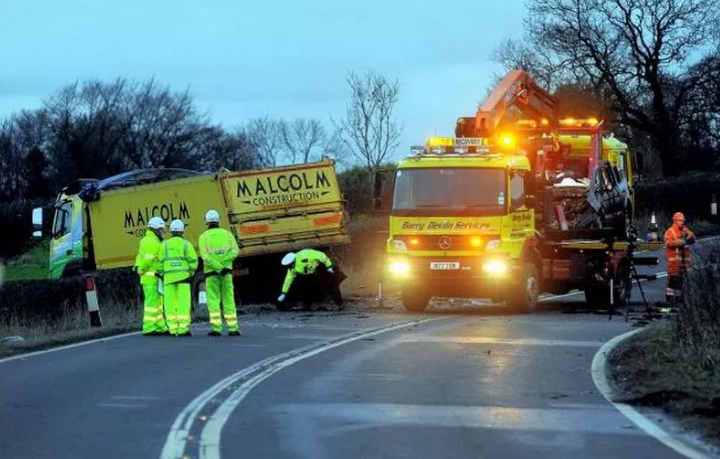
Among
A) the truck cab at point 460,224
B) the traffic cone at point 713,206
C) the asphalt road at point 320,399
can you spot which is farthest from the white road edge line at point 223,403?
the traffic cone at point 713,206

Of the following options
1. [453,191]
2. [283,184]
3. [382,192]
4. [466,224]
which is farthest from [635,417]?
[283,184]

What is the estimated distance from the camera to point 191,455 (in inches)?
328

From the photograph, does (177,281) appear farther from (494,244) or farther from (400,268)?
(494,244)

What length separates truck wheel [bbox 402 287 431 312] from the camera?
22822 millimetres

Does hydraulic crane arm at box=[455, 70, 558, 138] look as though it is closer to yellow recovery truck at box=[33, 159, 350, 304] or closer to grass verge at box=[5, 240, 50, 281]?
yellow recovery truck at box=[33, 159, 350, 304]

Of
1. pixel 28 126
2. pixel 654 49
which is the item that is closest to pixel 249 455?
pixel 654 49

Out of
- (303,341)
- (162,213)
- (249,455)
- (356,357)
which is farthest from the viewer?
(162,213)

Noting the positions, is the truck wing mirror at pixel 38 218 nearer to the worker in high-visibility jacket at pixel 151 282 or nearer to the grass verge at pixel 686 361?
the worker in high-visibility jacket at pixel 151 282

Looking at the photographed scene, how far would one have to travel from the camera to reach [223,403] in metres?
10.8

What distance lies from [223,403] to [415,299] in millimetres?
12675

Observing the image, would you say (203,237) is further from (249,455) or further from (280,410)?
(249,455)

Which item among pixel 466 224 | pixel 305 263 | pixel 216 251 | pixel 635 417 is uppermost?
pixel 466 224

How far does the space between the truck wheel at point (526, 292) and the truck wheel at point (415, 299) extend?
1667mm

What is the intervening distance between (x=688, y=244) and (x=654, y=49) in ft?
112
